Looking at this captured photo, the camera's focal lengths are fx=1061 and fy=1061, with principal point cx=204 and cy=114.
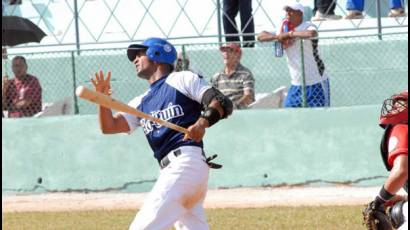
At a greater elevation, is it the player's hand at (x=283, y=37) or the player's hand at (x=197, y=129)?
the player's hand at (x=197, y=129)

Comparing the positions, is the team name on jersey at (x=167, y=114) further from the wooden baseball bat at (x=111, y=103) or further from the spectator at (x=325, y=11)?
the spectator at (x=325, y=11)

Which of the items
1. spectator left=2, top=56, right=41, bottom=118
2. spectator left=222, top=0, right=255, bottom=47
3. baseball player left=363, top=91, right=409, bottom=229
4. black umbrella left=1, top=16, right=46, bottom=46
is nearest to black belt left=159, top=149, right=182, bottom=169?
baseball player left=363, top=91, right=409, bottom=229

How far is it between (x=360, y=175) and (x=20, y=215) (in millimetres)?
4597

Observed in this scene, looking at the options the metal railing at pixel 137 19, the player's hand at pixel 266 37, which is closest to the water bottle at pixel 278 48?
the player's hand at pixel 266 37

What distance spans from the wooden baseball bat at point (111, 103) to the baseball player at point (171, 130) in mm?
144

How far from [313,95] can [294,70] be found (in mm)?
456

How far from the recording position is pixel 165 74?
7992 millimetres

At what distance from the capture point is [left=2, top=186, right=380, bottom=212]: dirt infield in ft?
42.9

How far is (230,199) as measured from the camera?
13.8 metres

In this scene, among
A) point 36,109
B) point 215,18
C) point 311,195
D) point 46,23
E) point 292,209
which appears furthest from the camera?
point 46,23

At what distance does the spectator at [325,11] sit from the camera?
16.2 meters

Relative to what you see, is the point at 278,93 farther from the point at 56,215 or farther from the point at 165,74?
the point at 165,74

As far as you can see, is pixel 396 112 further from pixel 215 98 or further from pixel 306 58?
pixel 306 58

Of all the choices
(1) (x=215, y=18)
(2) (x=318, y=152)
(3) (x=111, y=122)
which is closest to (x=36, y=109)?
(1) (x=215, y=18)
